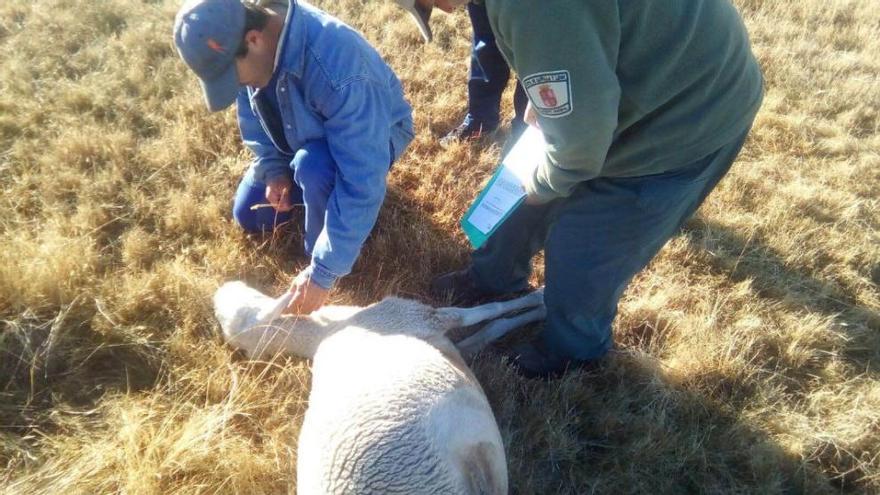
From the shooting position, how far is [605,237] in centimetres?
211

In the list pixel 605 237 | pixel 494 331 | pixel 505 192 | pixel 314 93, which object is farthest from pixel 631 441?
pixel 314 93

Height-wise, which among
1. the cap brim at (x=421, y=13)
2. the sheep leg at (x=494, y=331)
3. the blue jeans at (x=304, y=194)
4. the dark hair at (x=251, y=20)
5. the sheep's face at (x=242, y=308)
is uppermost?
the cap brim at (x=421, y=13)

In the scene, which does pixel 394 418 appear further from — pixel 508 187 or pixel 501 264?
pixel 501 264

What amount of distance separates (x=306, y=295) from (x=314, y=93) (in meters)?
0.80

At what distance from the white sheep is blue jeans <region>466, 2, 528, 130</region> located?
168 cm

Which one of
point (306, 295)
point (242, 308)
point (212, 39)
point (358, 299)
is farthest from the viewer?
point (358, 299)

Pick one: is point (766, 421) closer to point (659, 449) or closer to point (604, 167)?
point (659, 449)

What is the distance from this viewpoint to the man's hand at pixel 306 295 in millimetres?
2326

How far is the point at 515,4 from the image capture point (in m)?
1.39

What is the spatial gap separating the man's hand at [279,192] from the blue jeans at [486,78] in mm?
1331

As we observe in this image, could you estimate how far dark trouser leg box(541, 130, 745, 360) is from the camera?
1995 mm

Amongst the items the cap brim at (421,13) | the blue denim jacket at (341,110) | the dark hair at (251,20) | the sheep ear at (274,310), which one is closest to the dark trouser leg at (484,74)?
the blue denim jacket at (341,110)

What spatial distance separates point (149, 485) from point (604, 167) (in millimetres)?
1868

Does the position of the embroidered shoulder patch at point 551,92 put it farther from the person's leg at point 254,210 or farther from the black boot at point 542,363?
the person's leg at point 254,210
